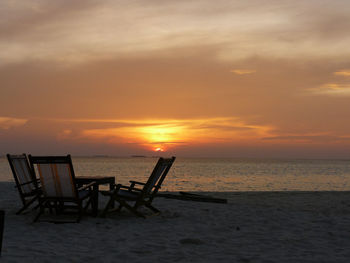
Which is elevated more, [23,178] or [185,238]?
[23,178]

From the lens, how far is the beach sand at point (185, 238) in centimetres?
477

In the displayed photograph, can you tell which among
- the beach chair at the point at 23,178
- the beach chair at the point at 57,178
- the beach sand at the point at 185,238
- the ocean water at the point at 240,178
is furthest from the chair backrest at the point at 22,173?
the ocean water at the point at 240,178

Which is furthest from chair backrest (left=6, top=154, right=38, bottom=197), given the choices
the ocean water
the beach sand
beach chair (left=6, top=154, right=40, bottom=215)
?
the ocean water

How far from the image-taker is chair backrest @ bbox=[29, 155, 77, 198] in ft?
21.4

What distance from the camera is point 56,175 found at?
6.64 metres

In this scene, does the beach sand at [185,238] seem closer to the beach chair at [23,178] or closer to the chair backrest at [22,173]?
the beach chair at [23,178]

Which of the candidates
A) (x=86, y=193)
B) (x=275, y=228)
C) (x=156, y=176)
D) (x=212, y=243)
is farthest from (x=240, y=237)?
(x=86, y=193)

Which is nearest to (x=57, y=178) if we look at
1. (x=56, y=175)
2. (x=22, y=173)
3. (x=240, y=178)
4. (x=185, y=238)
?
(x=56, y=175)

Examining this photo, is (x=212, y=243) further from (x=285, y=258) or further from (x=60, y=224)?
(x=60, y=224)

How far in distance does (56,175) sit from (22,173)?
1375 mm

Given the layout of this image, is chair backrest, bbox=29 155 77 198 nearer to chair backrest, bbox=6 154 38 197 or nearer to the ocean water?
chair backrest, bbox=6 154 38 197

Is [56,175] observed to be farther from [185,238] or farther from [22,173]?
[185,238]

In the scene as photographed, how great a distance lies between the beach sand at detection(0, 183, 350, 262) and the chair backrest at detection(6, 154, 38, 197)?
0.53 meters

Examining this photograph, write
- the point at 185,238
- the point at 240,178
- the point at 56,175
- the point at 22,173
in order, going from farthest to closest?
the point at 240,178, the point at 22,173, the point at 56,175, the point at 185,238
